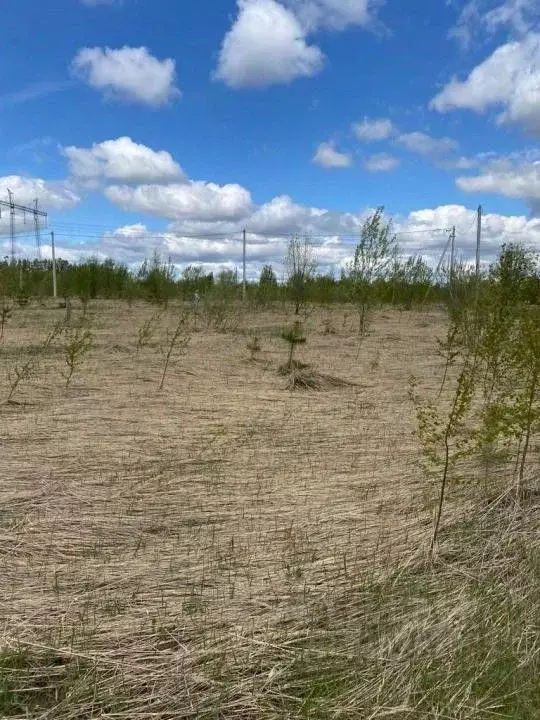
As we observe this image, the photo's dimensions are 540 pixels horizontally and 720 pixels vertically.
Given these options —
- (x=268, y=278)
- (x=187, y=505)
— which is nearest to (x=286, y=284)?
(x=268, y=278)

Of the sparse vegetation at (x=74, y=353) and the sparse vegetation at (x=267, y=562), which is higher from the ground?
the sparse vegetation at (x=74, y=353)

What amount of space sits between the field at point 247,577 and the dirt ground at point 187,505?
2 cm

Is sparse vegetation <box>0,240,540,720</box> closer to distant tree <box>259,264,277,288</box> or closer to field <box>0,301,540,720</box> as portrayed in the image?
field <box>0,301,540,720</box>

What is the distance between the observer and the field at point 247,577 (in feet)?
7.68

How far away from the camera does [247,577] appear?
3248mm

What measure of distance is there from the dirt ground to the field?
2cm

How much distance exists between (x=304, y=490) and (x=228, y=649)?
7.04ft

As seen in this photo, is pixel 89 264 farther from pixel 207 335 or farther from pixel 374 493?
pixel 374 493

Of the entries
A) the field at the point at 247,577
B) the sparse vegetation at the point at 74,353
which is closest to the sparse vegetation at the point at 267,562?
the field at the point at 247,577

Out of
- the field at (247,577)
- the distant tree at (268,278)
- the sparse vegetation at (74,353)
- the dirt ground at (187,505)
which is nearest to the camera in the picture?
the field at (247,577)

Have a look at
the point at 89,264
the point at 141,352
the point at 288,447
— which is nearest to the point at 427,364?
the point at 141,352

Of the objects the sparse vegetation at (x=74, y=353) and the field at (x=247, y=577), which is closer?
the field at (x=247, y=577)

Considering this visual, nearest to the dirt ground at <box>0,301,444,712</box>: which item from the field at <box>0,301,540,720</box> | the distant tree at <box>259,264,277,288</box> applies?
the field at <box>0,301,540,720</box>

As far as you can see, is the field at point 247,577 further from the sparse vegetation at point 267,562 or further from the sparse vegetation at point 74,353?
the sparse vegetation at point 74,353
